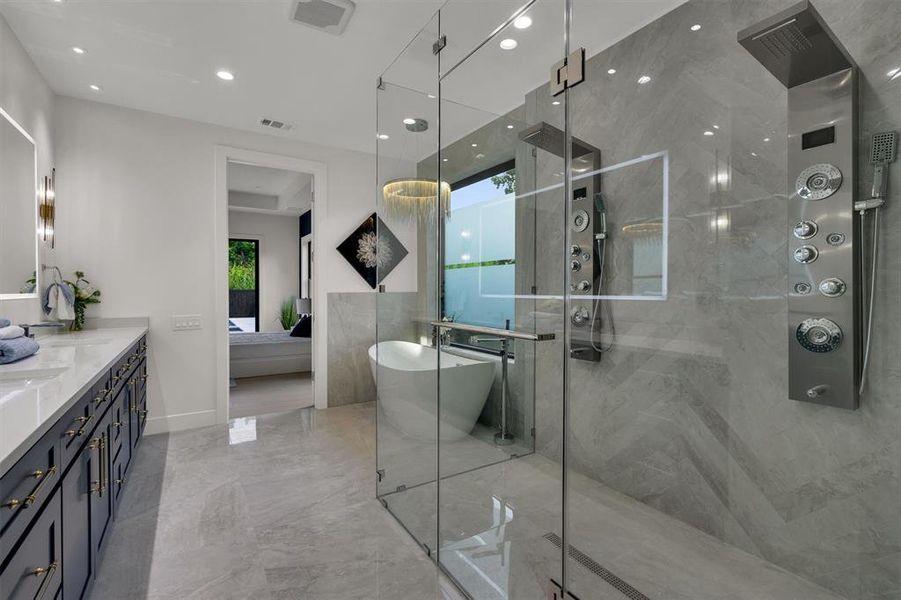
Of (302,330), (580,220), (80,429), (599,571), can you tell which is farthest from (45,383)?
(302,330)

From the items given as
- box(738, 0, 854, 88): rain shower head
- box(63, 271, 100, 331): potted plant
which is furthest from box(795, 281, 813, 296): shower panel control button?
box(63, 271, 100, 331): potted plant

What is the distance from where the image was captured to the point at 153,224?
12.4 ft

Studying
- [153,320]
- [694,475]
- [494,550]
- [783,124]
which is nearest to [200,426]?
[153,320]

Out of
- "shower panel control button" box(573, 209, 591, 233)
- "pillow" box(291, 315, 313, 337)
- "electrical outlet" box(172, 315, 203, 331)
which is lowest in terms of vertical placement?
"pillow" box(291, 315, 313, 337)

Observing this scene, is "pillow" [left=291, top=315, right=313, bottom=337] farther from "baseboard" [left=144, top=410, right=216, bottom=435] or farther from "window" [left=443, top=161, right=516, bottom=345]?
"window" [left=443, top=161, right=516, bottom=345]

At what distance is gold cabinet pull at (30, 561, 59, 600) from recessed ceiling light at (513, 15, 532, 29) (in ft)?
7.23

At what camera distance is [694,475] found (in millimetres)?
1800

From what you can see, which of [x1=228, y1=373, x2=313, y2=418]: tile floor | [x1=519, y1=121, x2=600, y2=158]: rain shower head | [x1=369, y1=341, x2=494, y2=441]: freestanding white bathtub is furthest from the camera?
[x1=228, y1=373, x2=313, y2=418]: tile floor

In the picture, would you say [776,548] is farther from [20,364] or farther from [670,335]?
[20,364]

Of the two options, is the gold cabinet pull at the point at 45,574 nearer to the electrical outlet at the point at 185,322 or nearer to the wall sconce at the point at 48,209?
the wall sconce at the point at 48,209

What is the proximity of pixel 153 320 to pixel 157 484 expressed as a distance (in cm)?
158

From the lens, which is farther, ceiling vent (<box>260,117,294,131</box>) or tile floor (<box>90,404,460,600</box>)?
ceiling vent (<box>260,117,294,131</box>)

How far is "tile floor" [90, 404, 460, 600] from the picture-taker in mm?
1841

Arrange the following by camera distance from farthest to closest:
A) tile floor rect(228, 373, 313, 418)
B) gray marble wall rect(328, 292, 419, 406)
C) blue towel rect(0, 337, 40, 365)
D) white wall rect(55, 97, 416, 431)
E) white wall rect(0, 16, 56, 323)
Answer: gray marble wall rect(328, 292, 419, 406) < tile floor rect(228, 373, 313, 418) < white wall rect(55, 97, 416, 431) < white wall rect(0, 16, 56, 323) < blue towel rect(0, 337, 40, 365)
